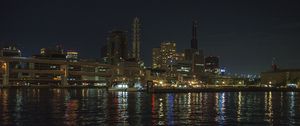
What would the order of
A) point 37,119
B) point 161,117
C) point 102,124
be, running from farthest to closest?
point 161,117 < point 37,119 < point 102,124

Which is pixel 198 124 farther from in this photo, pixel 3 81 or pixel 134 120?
pixel 3 81

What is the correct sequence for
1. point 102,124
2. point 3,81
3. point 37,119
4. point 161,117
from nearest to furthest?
point 102,124 < point 37,119 < point 161,117 < point 3,81

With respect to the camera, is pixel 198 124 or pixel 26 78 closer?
pixel 198 124

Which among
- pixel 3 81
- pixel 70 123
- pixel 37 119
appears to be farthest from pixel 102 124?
pixel 3 81

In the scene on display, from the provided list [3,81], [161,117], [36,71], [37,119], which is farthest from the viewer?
[36,71]

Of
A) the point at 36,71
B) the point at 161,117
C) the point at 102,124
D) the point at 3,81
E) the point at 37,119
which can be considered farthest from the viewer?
the point at 36,71

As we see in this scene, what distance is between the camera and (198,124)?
4191 centimetres

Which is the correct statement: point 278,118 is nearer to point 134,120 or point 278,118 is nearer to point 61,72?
point 134,120

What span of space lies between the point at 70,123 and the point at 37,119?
15.4 ft

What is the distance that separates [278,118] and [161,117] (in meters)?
11.2

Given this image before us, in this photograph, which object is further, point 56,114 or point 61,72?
point 61,72

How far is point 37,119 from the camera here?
44.5 m

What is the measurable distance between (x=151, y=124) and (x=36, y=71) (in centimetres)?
15288

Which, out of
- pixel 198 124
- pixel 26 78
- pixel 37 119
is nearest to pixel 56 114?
pixel 37 119
